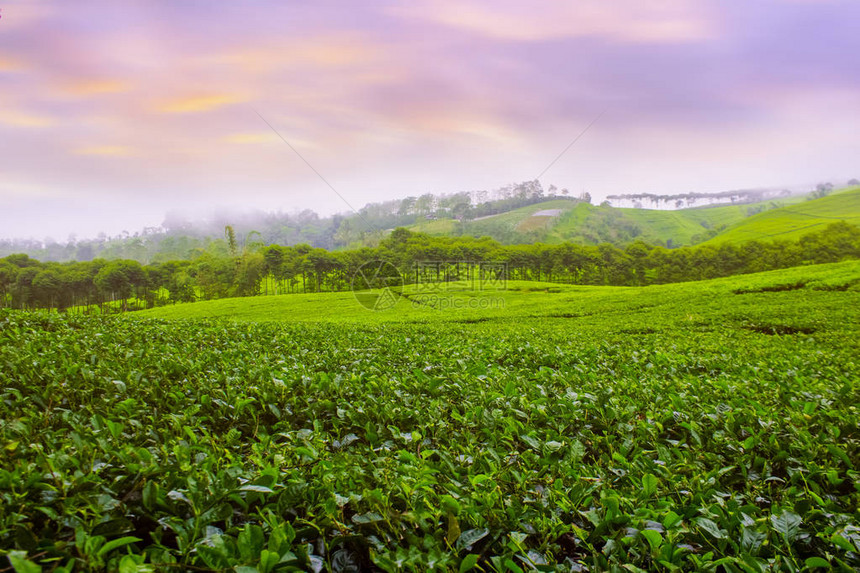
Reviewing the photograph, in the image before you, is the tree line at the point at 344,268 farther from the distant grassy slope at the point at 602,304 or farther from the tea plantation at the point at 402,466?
the tea plantation at the point at 402,466

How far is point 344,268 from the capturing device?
76.8 meters

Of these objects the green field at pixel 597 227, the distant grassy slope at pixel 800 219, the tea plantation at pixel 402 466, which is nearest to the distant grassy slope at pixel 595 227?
the green field at pixel 597 227

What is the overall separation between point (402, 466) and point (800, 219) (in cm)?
15495

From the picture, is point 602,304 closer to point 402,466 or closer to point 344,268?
point 402,466

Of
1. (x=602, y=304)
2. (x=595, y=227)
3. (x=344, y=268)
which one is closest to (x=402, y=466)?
(x=602, y=304)

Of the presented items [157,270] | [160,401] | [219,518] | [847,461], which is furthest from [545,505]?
[157,270]

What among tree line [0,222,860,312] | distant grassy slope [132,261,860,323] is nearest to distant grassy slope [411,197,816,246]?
tree line [0,222,860,312]

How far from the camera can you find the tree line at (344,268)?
70062 mm

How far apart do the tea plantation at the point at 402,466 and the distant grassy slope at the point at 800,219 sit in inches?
4619

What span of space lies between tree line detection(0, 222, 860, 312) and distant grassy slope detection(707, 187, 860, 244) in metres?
24.8

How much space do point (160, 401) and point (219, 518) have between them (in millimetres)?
2342

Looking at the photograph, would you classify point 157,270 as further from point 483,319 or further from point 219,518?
point 219,518

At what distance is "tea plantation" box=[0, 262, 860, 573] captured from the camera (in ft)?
5.23

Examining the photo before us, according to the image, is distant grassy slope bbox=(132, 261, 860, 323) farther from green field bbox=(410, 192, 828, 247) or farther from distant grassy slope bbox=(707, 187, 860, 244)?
green field bbox=(410, 192, 828, 247)
